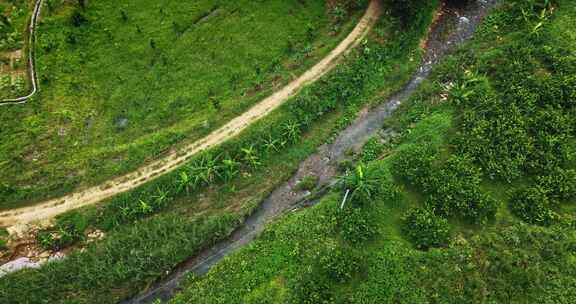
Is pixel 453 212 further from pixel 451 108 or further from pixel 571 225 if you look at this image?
pixel 451 108

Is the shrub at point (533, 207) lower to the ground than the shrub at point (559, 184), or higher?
lower

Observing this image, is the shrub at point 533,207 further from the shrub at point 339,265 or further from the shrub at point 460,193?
the shrub at point 339,265

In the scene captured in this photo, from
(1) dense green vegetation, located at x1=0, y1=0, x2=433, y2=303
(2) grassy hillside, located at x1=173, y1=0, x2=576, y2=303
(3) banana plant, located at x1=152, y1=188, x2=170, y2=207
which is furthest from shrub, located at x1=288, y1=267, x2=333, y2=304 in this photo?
(3) banana plant, located at x1=152, y1=188, x2=170, y2=207

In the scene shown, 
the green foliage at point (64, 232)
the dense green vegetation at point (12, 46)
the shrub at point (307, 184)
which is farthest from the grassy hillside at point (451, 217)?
the dense green vegetation at point (12, 46)

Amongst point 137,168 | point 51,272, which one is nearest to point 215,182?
point 137,168

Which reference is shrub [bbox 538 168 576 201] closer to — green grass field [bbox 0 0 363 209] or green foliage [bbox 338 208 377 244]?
green foliage [bbox 338 208 377 244]

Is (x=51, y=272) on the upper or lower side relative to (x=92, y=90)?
lower
